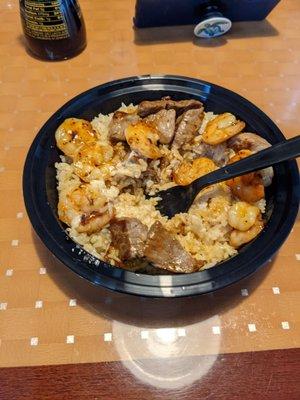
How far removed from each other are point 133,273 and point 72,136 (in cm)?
61

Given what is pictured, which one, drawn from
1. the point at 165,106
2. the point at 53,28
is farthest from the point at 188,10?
the point at 165,106

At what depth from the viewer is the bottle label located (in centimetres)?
166

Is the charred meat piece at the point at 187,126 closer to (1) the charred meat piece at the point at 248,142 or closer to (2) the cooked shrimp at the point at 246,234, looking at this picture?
(1) the charred meat piece at the point at 248,142

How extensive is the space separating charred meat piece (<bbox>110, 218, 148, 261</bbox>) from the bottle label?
1.16m

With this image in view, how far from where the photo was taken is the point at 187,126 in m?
1.42

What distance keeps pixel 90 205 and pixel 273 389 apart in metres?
0.81

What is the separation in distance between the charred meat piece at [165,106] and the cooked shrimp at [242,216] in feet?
1.68

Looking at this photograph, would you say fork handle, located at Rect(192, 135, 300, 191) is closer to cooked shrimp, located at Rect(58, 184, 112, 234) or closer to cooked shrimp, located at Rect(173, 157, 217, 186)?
cooked shrimp, located at Rect(173, 157, 217, 186)

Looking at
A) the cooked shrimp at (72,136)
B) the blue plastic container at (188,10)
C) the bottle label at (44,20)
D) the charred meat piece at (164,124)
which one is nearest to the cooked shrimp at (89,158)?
the cooked shrimp at (72,136)

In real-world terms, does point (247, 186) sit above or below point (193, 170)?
below

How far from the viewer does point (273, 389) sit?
1.01 metres

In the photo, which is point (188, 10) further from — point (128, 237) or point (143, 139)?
point (128, 237)

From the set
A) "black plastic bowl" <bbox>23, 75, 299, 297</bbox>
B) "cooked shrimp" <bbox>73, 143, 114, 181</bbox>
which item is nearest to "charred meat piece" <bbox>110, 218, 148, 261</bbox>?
"black plastic bowl" <bbox>23, 75, 299, 297</bbox>

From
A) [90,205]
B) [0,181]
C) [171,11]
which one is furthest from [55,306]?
[171,11]
